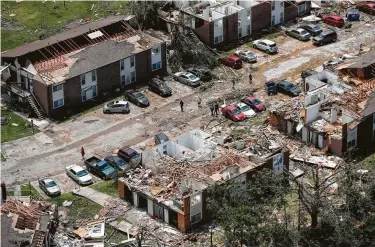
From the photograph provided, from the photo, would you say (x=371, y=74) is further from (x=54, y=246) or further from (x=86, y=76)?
(x=54, y=246)

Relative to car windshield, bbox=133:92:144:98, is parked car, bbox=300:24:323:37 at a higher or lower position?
higher

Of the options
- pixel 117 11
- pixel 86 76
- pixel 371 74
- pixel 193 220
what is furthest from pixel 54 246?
pixel 117 11

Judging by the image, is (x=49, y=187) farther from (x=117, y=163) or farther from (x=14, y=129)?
(x=14, y=129)

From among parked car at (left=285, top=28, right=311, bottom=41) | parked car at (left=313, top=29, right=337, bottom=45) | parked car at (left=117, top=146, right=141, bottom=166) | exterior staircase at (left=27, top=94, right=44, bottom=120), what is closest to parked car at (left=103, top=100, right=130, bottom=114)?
exterior staircase at (left=27, top=94, right=44, bottom=120)

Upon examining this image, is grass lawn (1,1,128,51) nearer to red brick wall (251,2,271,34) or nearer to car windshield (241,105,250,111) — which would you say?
red brick wall (251,2,271,34)

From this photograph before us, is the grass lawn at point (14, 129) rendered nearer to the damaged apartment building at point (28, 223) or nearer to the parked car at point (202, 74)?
the damaged apartment building at point (28, 223)
